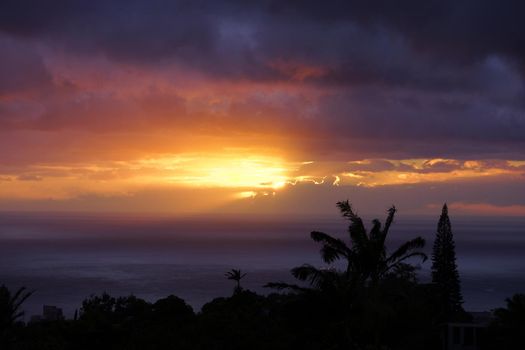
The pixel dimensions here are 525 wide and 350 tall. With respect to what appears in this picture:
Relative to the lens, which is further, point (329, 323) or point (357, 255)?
point (329, 323)

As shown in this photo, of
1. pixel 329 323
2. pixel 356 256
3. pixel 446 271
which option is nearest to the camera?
pixel 356 256

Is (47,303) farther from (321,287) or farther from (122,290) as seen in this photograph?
(321,287)

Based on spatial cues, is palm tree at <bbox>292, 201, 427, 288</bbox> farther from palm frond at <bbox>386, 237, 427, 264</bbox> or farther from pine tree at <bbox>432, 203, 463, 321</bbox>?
pine tree at <bbox>432, 203, 463, 321</bbox>

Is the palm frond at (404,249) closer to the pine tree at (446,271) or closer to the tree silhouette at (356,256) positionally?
the tree silhouette at (356,256)

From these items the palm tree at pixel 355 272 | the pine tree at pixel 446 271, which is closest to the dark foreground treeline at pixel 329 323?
the palm tree at pixel 355 272

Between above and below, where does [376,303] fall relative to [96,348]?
above

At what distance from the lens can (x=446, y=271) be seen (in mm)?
74562

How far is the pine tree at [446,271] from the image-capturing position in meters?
73.0

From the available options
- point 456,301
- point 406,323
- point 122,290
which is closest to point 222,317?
point 406,323

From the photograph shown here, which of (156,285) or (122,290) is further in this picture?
(156,285)

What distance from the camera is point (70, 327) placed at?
3167cm

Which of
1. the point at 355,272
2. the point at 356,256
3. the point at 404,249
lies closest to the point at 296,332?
the point at 355,272

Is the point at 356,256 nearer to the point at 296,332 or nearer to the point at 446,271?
the point at 296,332

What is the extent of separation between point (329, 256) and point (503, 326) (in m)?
18.3
